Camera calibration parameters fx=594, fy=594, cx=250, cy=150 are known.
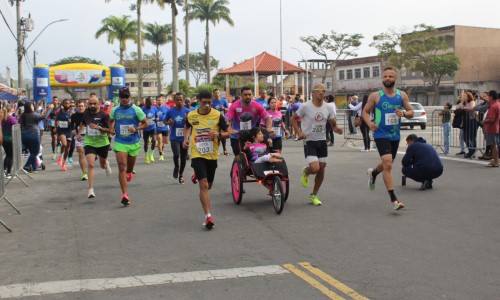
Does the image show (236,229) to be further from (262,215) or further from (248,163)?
(248,163)

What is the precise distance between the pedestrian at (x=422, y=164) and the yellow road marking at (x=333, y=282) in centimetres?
539

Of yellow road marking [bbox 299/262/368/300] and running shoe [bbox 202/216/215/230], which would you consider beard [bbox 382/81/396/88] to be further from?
yellow road marking [bbox 299/262/368/300]

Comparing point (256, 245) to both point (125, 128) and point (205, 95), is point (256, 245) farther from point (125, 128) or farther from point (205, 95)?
point (125, 128)

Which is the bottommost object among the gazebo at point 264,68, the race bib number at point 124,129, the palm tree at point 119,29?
the race bib number at point 124,129

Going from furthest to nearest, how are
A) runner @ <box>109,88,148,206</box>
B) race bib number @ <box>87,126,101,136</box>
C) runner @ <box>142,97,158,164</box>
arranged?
1. runner @ <box>142,97,158,164</box>
2. race bib number @ <box>87,126,101,136</box>
3. runner @ <box>109,88,148,206</box>

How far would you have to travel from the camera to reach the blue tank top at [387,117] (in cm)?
882

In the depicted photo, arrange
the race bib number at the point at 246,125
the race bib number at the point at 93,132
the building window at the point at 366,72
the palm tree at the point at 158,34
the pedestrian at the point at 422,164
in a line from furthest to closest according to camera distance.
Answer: the building window at the point at 366,72 → the palm tree at the point at 158,34 → the race bib number at the point at 93,132 → the pedestrian at the point at 422,164 → the race bib number at the point at 246,125

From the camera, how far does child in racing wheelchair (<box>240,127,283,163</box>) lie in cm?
915

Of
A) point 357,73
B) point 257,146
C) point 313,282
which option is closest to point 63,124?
point 257,146

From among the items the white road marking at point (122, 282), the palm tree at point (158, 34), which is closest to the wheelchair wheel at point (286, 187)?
the white road marking at point (122, 282)

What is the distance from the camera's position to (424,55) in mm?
64688

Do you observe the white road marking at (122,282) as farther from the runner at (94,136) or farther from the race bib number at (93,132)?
the race bib number at (93,132)

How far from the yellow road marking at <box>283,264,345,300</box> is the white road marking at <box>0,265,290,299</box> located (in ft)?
0.28

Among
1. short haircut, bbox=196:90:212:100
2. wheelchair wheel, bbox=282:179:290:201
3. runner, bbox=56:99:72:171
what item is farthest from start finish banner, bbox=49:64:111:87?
short haircut, bbox=196:90:212:100
